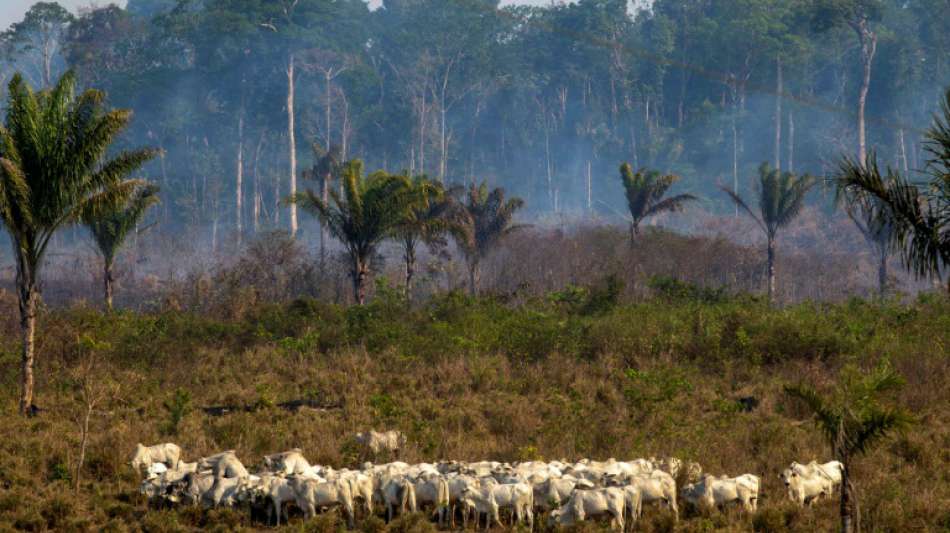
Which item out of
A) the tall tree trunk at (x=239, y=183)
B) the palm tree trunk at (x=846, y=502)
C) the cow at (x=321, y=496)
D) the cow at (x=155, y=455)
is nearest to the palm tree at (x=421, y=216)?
the cow at (x=155, y=455)

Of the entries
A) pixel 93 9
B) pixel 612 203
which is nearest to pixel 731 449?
pixel 612 203

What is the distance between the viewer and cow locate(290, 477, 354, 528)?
1231 centimetres

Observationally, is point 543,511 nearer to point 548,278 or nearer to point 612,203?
point 548,278

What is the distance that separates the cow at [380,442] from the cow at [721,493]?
498 centimetres

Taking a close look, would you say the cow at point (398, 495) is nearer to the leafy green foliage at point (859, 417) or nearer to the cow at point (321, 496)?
the cow at point (321, 496)

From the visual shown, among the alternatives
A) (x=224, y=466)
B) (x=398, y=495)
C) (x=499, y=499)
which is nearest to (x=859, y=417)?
(x=499, y=499)

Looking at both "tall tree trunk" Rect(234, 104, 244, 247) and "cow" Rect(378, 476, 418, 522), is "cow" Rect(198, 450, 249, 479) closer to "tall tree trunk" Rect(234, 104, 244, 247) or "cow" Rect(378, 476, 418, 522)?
"cow" Rect(378, 476, 418, 522)

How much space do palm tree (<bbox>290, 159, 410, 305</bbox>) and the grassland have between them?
1970 millimetres

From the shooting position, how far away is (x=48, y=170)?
17578 millimetres

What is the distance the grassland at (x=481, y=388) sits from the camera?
13508mm

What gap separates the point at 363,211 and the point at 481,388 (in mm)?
11068

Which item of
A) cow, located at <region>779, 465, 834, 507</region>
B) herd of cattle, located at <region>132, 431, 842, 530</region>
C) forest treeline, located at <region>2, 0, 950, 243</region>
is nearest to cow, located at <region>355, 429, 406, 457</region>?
herd of cattle, located at <region>132, 431, 842, 530</region>

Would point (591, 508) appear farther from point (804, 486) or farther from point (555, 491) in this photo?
point (804, 486)

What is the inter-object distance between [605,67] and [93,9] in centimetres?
4289
